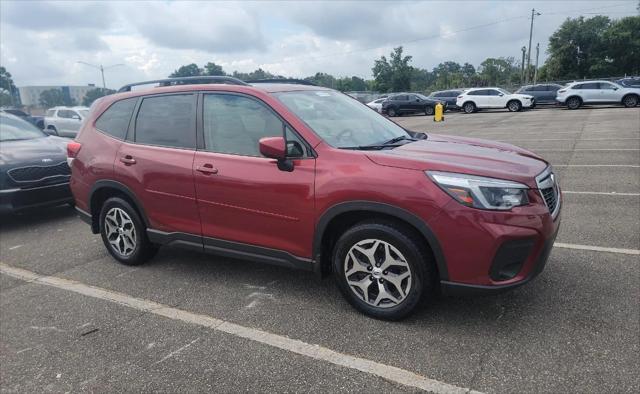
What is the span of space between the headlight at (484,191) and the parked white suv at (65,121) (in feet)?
73.7

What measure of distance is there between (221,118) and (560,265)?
3227mm

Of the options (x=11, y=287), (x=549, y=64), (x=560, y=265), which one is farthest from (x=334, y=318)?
(x=549, y=64)

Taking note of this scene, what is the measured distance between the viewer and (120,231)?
4.67 meters

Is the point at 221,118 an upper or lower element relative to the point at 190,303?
upper

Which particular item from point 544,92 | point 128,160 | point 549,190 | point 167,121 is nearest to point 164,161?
point 167,121

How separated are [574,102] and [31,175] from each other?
86.1 ft

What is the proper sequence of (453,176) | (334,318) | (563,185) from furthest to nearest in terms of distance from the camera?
1. (563,185)
2. (334,318)
3. (453,176)

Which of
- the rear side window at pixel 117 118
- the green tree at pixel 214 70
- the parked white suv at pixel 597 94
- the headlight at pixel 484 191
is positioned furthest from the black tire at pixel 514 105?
the headlight at pixel 484 191

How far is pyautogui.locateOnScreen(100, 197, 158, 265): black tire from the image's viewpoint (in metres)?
4.50

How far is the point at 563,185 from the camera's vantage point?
721 cm

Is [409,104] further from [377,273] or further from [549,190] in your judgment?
[377,273]

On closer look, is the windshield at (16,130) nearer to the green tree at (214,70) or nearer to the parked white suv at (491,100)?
the green tree at (214,70)

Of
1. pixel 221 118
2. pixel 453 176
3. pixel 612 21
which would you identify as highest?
pixel 612 21

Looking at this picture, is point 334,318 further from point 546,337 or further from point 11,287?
point 11,287
